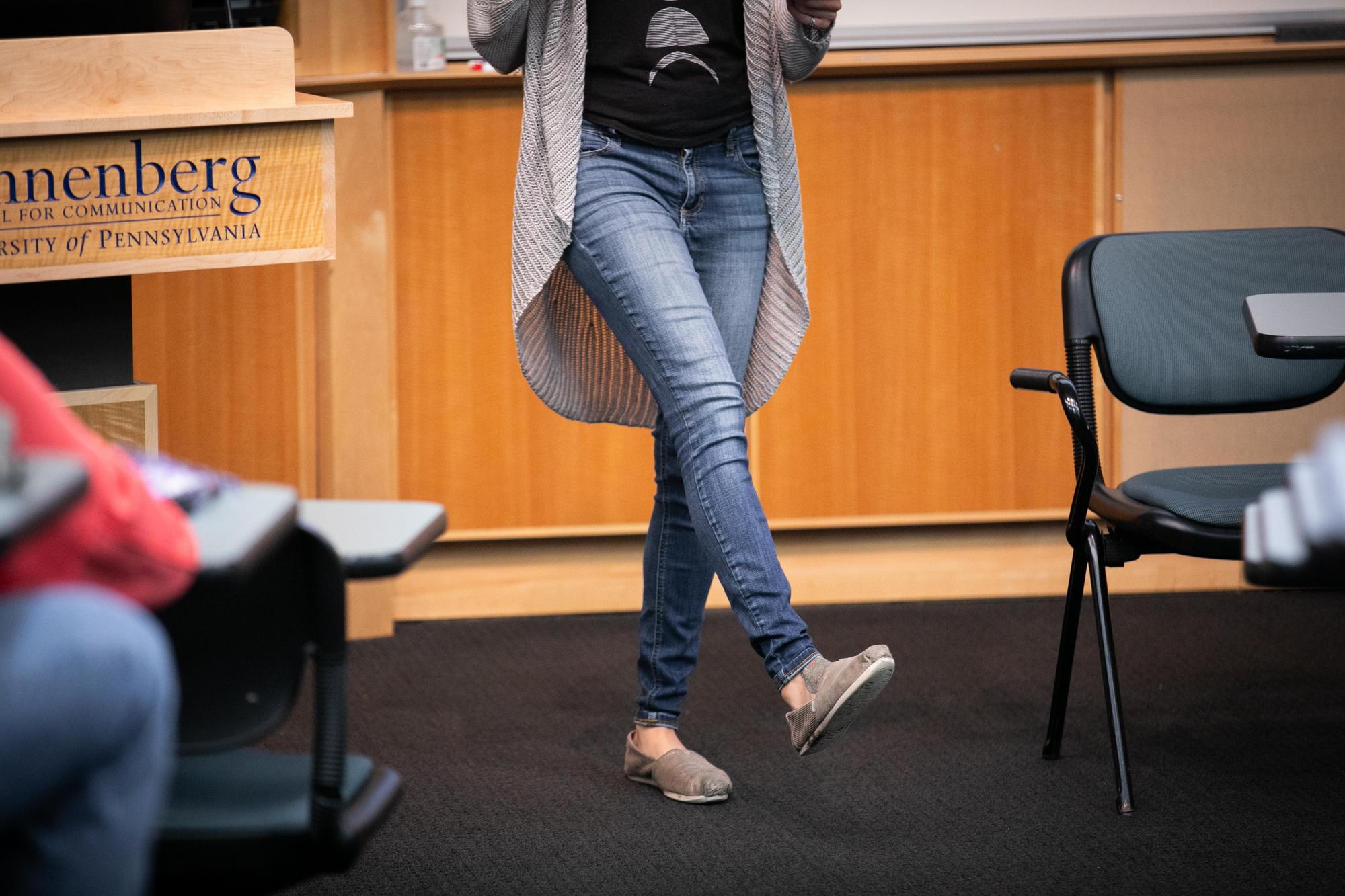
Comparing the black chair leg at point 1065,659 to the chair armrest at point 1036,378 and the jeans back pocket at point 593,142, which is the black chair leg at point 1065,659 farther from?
the jeans back pocket at point 593,142

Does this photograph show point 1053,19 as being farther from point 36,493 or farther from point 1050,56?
point 36,493

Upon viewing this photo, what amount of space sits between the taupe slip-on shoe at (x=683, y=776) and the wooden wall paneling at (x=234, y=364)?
1.29 metres

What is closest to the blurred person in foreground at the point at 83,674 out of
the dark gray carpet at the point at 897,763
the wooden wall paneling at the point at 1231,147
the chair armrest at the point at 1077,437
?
the dark gray carpet at the point at 897,763

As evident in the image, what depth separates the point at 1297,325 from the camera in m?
1.63

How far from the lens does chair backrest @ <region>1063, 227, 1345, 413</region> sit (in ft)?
7.61

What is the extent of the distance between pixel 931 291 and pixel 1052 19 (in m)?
0.66

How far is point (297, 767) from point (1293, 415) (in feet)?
9.32

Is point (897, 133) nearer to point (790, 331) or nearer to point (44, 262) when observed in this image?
point (790, 331)

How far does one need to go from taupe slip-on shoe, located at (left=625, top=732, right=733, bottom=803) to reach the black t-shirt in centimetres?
91

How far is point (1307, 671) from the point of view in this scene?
109 inches

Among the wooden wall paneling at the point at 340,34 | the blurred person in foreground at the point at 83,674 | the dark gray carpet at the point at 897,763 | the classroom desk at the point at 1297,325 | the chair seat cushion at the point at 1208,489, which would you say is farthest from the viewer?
the wooden wall paneling at the point at 340,34

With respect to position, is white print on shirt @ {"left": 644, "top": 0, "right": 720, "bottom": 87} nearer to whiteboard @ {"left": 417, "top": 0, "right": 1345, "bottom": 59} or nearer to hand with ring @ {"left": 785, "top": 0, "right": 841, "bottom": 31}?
hand with ring @ {"left": 785, "top": 0, "right": 841, "bottom": 31}

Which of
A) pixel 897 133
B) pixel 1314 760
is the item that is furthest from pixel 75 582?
pixel 897 133

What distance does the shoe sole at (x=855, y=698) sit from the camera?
163 cm
